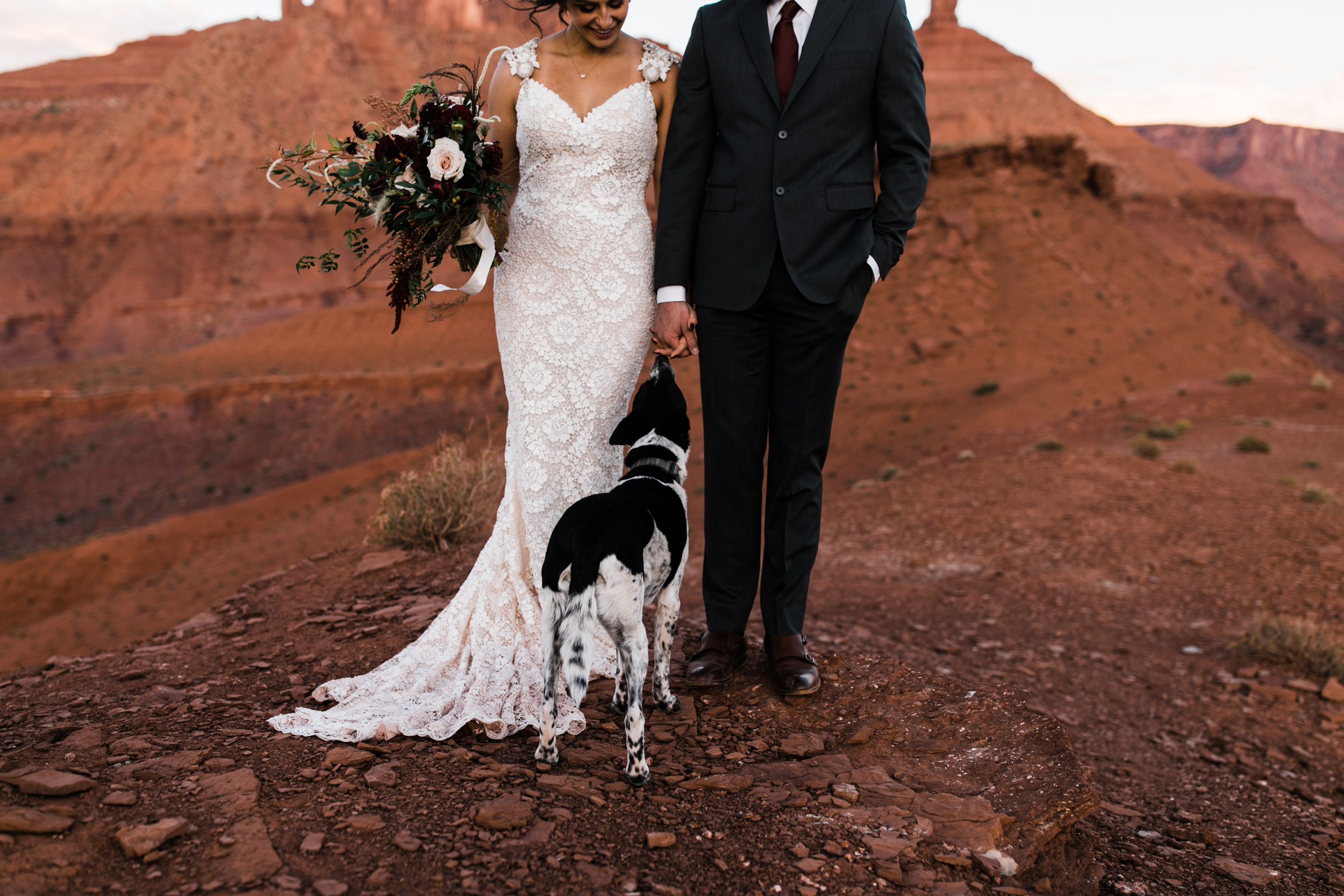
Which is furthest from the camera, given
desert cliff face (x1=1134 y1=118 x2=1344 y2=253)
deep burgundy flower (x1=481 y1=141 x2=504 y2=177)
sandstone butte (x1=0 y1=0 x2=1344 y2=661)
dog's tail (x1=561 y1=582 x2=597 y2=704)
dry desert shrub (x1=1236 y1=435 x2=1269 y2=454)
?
desert cliff face (x1=1134 y1=118 x2=1344 y2=253)

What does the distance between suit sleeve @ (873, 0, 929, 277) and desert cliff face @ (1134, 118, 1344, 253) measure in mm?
89000

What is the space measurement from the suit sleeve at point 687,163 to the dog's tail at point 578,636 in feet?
3.99

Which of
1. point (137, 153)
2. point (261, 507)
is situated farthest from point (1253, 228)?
point (137, 153)

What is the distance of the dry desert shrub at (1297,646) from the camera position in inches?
201

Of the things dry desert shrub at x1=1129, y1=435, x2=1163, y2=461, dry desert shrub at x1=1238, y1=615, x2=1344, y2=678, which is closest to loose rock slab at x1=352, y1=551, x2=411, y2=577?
dry desert shrub at x1=1238, y1=615, x2=1344, y2=678

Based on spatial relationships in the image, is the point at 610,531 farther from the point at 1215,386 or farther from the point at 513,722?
the point at 1215,386

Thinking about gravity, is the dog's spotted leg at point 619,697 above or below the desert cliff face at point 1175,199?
below

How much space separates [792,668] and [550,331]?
1.62 metres

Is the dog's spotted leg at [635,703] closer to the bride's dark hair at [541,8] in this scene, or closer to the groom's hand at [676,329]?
the groom's hand at [676,329]

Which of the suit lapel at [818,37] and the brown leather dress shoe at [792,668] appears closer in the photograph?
the suit lapel at [818,37]

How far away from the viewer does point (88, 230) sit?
43625 millimetres

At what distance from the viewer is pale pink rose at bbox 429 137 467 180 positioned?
280 cm

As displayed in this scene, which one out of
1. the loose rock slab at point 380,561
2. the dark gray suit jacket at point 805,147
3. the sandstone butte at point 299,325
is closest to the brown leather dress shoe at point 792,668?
the dark gray suit jacket at point 805,147

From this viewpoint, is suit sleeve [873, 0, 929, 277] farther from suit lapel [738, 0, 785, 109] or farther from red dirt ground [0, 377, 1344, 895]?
red dirt ground [0, 377, 1344, 895]
